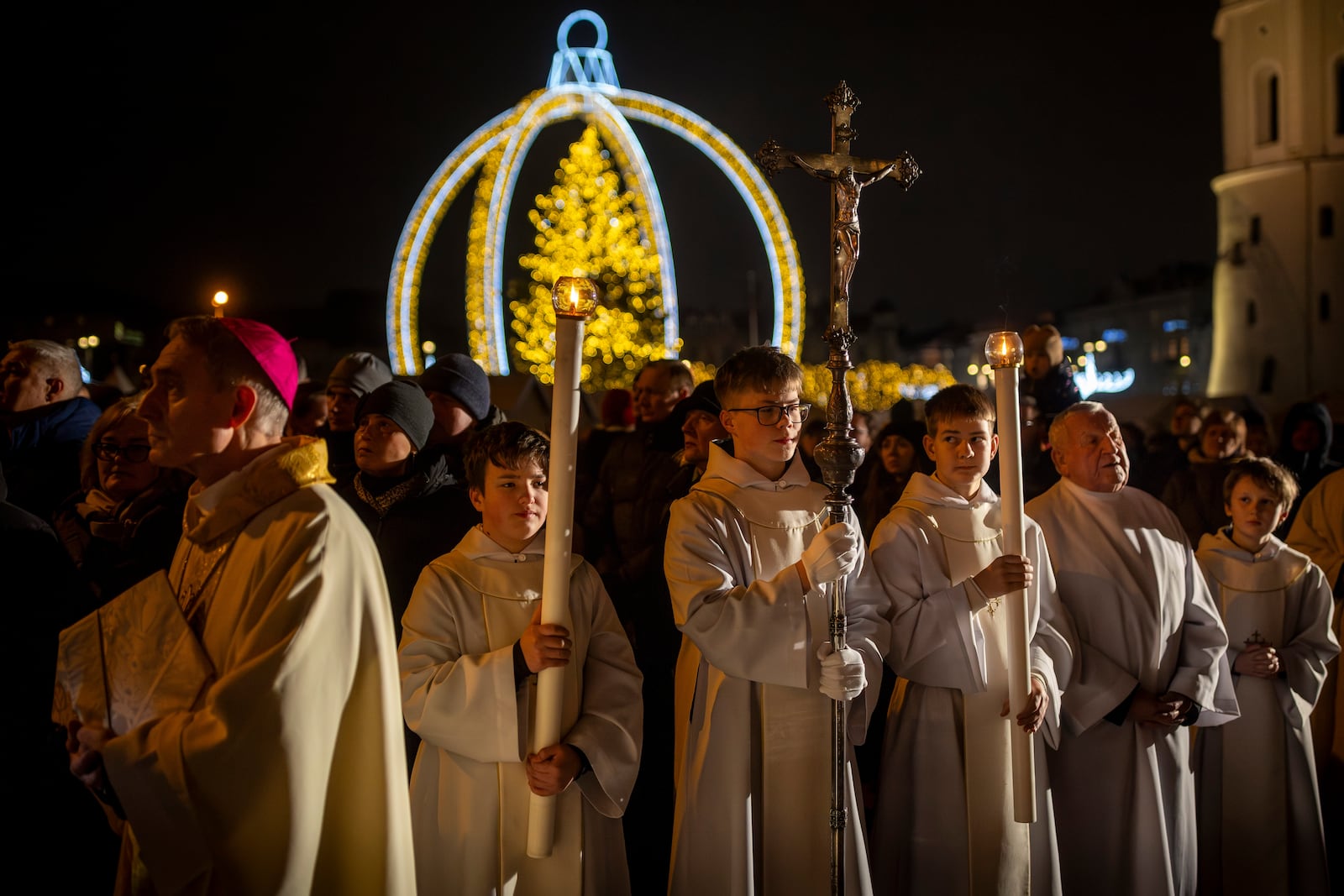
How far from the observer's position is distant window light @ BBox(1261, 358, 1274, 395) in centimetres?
3631

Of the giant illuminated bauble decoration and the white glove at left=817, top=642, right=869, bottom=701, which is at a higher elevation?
the giant illuminated bauble decoration

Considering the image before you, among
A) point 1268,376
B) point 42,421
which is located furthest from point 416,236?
point 1268,376

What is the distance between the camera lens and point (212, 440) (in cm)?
263

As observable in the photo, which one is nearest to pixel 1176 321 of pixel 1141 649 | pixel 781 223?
pixel 781 223

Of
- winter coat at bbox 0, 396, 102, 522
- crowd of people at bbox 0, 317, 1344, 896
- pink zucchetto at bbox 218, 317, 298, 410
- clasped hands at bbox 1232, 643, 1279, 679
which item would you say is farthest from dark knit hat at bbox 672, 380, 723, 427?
winter coat at bbox 0, 396, 102, 522

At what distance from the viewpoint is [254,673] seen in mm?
2359

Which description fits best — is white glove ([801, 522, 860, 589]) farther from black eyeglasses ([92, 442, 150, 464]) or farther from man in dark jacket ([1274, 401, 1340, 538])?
man in dark jacket ([1274, 401, 1340, 538])

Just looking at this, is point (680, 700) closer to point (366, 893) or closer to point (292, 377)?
point (366, 893)

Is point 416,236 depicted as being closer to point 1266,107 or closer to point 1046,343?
point 1046,343

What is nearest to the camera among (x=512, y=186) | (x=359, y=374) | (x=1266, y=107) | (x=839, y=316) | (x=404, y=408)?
(x=839, y=316)

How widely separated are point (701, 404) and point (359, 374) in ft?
5.80

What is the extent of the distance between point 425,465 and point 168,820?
7.51 feet

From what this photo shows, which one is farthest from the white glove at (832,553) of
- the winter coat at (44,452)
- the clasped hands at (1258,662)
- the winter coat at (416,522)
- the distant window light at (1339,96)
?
the distant window light at (1339,96)

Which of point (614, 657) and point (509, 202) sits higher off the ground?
point (509, 202)
